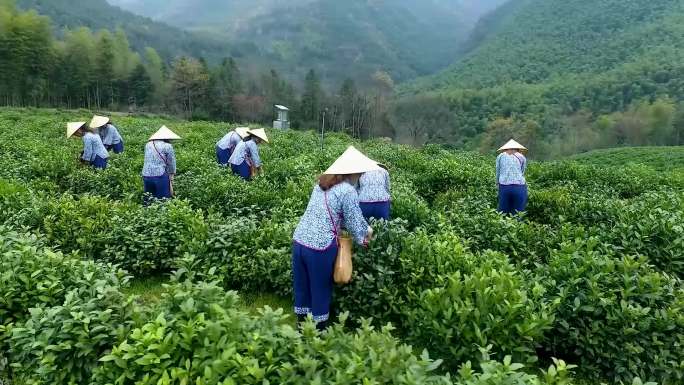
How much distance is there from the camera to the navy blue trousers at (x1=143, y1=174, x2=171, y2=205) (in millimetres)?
7770

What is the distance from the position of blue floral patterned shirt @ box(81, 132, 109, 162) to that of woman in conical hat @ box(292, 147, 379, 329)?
6839mm

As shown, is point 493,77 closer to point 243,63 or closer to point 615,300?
point 243,63

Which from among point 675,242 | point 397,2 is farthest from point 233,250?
point 397,2

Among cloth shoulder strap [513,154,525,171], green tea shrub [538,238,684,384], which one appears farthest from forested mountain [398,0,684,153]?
green tea shrub [538,238,684,384]

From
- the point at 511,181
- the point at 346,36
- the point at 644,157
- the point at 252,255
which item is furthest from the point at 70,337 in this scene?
the point at 346,36

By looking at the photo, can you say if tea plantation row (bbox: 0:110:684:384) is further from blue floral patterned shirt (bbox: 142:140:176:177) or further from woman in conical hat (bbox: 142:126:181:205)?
blue floral patterned shirt (bbox: 142:140:176:177)

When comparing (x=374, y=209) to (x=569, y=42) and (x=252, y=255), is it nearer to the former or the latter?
(x=252, y=255)

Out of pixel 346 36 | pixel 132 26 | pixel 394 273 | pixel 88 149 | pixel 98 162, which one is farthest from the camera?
pixel 346 36

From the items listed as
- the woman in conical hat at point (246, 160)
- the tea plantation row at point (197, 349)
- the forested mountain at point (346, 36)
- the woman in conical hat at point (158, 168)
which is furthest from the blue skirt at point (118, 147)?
the forested mountain at point (346, 36)

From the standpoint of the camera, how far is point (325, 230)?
4.08m

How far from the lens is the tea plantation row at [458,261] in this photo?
3.80 metres

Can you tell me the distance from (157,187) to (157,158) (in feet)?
1.52

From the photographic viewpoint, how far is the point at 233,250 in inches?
212

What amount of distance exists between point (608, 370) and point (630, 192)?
27.9ft
